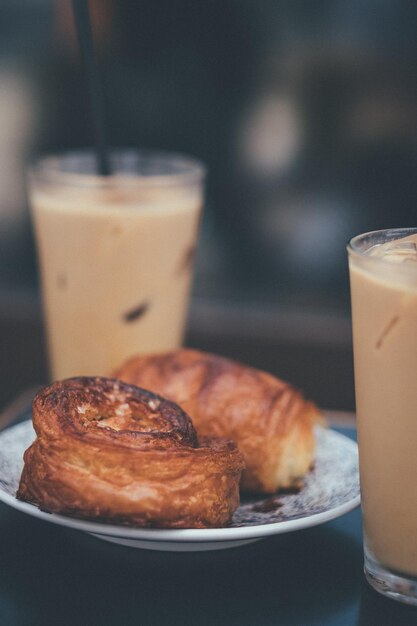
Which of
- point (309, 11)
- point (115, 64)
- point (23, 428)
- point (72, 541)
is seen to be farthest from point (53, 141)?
point (72, 541)

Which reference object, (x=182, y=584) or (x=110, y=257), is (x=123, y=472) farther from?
(x=110, y=257)

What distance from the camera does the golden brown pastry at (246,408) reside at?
97cm

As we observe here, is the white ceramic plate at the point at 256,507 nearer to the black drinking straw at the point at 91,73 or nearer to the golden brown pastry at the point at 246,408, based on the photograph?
the golden brown pastry at the point at 246,408

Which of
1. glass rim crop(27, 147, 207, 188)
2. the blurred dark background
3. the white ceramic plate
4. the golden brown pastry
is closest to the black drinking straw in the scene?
glass rim crop(27, 147, 207, 188)

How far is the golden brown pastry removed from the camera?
3.19 feet

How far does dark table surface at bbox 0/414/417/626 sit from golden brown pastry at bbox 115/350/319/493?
0.11 m

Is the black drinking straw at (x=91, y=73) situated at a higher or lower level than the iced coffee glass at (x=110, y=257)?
higher

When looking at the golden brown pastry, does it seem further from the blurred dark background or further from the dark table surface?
the blurred dark background

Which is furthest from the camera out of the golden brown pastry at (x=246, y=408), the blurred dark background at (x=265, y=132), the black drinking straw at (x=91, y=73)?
the blurred dark background at (x=265, y=132)

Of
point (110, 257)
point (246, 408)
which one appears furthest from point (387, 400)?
point (110, 257)

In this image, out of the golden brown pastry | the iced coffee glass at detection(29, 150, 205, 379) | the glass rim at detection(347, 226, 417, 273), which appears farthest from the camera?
the iced coffee glass at detection(29, 150, 205, 379)

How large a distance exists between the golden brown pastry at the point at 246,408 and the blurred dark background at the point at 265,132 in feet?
4.01

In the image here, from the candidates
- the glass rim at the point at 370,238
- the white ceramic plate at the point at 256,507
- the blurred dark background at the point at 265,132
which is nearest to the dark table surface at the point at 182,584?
the white ceramic plate at the point at 256,507

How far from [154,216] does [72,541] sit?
0.60 meters
